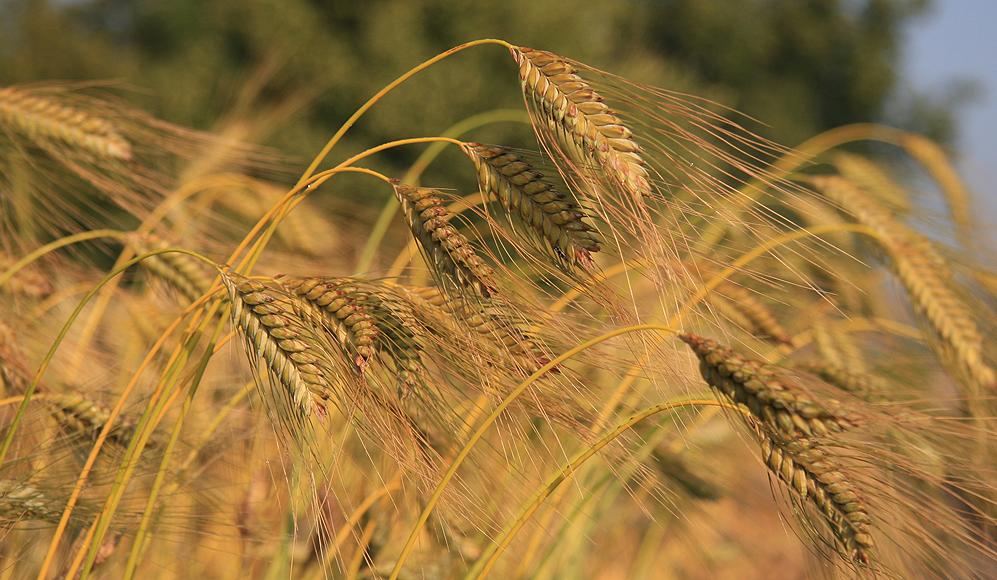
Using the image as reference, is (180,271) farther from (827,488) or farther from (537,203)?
(827,488)

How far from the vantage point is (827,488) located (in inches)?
36.1

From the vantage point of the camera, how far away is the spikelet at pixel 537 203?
0.90 m

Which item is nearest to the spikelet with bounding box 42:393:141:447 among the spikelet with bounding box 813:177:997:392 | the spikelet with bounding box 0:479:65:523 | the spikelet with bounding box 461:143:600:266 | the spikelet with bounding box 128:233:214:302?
the spikelet with bounding box 0:479:65:523

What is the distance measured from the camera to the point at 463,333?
3.15 ft

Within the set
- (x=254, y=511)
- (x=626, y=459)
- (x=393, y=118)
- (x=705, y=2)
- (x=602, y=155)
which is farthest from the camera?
(x=705, y=2)

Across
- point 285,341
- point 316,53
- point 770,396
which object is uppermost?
point 770,396

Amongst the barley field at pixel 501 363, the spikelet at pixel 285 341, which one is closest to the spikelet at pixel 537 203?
the barley field at pixel 501 363

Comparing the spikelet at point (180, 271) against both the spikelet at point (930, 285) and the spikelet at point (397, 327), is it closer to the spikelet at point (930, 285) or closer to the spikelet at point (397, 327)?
the spikelet at point (397, 327)

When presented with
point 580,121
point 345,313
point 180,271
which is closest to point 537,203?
point 580,121

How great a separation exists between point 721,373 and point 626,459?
0.77ft

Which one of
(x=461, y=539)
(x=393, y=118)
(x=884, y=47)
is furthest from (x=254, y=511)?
(x=884, y=47)

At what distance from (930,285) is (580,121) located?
97 cm

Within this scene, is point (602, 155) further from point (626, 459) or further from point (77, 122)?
point (77, 122)

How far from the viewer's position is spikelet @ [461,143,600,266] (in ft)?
2.94
